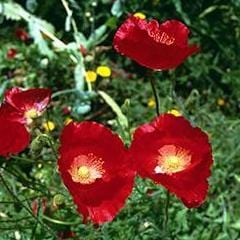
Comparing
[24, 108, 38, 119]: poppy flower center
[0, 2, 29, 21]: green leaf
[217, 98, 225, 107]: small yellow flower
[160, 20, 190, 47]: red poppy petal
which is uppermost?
[160, 20, 190, 47]: red poppy petal

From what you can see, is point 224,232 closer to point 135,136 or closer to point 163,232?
point 163,232

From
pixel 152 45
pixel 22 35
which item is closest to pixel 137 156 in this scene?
pixel 152 45

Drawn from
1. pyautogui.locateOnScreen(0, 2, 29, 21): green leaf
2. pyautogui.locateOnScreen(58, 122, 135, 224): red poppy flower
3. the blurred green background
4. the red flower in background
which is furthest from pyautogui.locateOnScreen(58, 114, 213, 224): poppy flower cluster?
the red flower in background

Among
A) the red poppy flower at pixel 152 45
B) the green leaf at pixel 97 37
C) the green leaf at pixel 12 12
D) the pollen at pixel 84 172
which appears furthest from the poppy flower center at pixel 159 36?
the green leaf at pixel 12 12

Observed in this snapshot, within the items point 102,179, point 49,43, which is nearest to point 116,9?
point 49,43

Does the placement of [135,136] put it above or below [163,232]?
above

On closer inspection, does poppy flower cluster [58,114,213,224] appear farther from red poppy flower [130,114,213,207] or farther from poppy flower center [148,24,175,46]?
poppy flower center [148,24,175,46]
